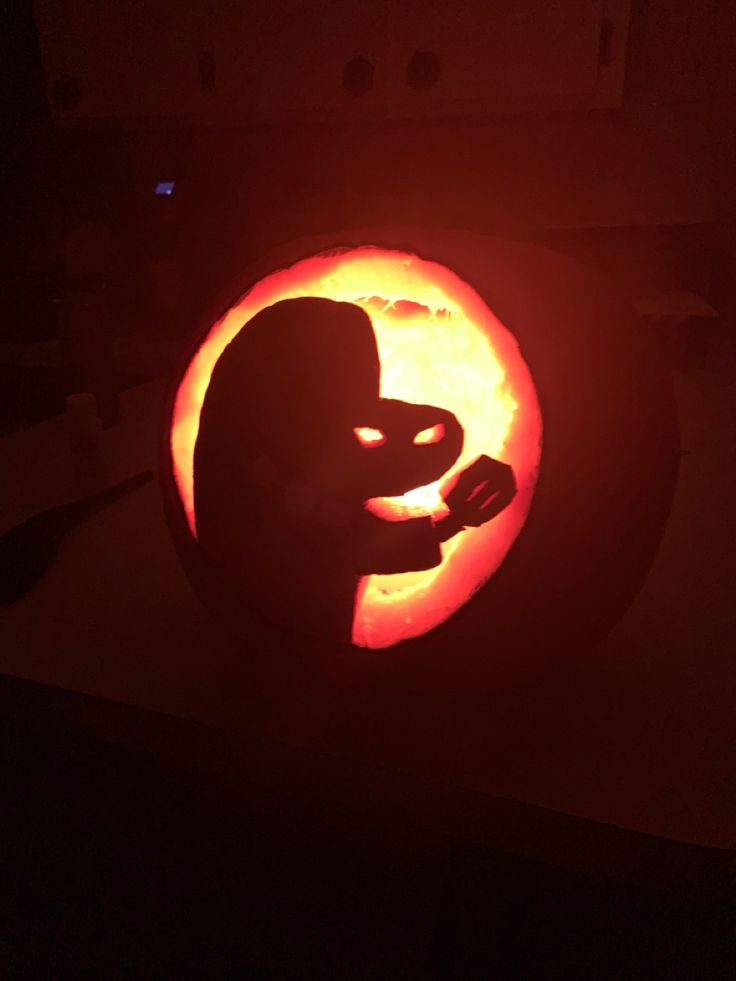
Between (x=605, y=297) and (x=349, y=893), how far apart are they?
27.1 inches

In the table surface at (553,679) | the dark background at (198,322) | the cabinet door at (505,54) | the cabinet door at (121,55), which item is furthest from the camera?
the cabinet door at (121,55)

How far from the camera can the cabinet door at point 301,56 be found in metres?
1.57

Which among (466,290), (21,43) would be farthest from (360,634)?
(21,43)

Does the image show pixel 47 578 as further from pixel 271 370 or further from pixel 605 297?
pixel 605 297

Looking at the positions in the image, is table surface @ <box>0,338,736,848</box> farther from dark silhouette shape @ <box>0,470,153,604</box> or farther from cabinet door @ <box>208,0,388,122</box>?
cabinet door @ <box>208,0,388,122</box>

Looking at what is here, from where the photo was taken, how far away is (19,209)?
6.73 ft

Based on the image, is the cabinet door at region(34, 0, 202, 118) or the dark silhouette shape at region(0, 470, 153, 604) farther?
the cabinet door at region(34, 0, 202, 118)

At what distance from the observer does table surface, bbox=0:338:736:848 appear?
0.52 meters

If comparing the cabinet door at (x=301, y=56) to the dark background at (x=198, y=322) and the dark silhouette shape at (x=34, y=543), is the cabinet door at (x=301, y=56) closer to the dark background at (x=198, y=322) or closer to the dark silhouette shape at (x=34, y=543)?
the dark background at (x=198, y=322)

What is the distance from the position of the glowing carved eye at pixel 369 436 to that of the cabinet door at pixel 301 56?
1.27 m

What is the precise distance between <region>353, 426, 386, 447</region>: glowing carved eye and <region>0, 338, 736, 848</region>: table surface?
0.22 metres

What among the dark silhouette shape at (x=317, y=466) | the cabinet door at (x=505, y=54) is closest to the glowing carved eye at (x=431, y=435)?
the dark silhouette shape at (x=317, y=466)

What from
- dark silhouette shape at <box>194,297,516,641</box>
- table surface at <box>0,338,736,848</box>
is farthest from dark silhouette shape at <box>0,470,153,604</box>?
dark silhouette shape at <box>194,297,516,641</box>

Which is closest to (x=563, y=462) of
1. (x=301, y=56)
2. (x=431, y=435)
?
(x=431, y=435)
